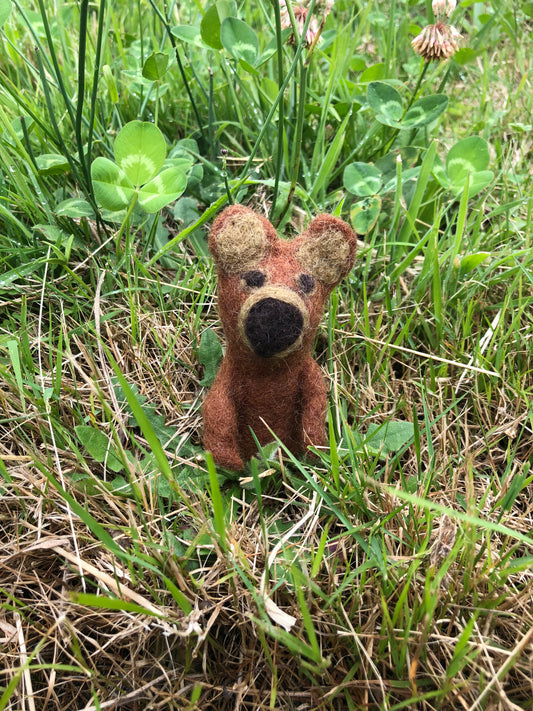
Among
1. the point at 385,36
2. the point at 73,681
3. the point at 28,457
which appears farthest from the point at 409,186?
the point at 73,681

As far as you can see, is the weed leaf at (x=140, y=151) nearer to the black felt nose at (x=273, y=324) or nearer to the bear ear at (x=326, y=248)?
the bear ear at (x=326, y=248)

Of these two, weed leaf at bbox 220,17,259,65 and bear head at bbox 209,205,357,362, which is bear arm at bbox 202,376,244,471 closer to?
bear head at bbox 209,205,357,362

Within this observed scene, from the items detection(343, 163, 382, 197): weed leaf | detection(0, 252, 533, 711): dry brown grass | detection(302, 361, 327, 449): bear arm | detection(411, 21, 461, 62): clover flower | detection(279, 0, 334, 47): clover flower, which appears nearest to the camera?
detection(0, 252, 533, 711): dry brown grass

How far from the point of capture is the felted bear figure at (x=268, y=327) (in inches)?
54.7

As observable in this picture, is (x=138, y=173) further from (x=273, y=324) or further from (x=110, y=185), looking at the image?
(x=273, y=324)

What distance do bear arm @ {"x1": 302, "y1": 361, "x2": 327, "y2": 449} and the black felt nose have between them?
0.23 m

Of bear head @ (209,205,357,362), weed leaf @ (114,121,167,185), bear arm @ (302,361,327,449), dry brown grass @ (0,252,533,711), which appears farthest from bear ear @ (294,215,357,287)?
weed leaf @ (114,121,167,185)

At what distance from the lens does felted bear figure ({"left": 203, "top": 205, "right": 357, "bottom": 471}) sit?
1391 millimetres

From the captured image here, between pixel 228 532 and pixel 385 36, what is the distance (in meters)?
2.57

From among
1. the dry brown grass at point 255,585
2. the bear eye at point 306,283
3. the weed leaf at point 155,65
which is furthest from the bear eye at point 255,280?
the weed leaf at point 155,65

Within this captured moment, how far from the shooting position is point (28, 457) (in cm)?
151

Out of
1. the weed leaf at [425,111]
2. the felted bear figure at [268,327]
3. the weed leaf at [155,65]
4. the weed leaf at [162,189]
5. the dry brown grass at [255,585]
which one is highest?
the weed leaf at [155,65]

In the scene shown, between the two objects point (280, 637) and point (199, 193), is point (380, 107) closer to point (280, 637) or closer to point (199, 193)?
point (199, 193)

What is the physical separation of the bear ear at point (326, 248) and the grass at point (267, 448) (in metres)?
0.34
